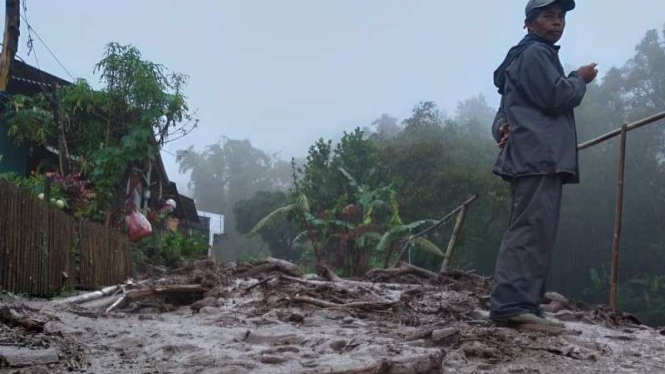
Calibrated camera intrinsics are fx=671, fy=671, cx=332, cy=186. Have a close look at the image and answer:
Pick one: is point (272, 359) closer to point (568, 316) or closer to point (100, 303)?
point (568, 316)

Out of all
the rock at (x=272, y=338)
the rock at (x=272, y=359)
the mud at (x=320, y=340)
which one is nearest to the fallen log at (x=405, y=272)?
the mud at (x=320, y=340)

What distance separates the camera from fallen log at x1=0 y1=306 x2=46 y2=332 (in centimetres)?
282

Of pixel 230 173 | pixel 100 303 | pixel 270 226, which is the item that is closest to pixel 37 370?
pixel 100 303

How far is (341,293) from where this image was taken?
4738 mm

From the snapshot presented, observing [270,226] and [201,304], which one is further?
[270,226]

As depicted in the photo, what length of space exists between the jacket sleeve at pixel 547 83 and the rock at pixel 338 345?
59.2 inches

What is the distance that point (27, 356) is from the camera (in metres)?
2.25

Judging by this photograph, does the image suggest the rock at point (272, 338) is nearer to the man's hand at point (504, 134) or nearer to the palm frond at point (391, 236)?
the man's hand at point (504, 134)

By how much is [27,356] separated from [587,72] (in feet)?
9.12

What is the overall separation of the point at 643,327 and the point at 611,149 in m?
26.8

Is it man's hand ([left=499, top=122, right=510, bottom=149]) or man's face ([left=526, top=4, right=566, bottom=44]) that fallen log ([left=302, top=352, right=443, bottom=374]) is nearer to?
man's hand ([left=499, top=122, right=510, bottom=149])

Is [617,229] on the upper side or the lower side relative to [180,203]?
lower

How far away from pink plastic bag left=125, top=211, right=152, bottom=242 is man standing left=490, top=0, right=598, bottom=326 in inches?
300

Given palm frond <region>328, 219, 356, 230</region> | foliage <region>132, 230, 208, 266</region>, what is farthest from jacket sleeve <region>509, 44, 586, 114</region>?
palm frond <region>328, 219, 356, 230</region>
